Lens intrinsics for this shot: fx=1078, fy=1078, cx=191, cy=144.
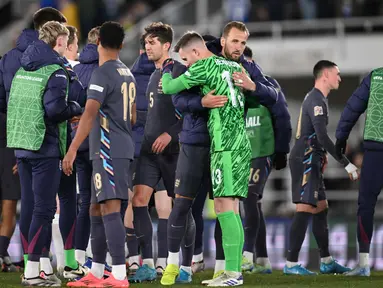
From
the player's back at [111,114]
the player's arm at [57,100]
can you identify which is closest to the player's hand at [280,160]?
the player's back at [111,114]

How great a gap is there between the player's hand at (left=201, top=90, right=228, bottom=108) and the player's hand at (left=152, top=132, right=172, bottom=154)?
1.09 metres

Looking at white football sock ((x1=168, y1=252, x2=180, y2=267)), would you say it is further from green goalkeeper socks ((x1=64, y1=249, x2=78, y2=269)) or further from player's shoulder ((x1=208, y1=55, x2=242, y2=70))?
player's shoulder ((x1=208, y1=55, x2=242, y2=70))

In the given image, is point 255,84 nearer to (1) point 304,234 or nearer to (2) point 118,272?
(2) point 118,272

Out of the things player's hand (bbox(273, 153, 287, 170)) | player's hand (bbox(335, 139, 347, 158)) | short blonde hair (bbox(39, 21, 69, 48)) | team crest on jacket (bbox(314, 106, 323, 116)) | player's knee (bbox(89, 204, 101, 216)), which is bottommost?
player's knee (bbox(89, 204, 101, 216))

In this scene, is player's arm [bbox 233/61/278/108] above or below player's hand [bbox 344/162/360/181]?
above

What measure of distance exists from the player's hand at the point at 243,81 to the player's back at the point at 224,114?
40 mm

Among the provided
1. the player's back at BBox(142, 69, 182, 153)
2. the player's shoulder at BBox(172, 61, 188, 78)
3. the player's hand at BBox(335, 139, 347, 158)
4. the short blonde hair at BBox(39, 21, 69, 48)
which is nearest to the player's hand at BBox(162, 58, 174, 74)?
the player's shoulder at BBox(172, 61, 188, 78)

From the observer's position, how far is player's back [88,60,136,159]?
Answer: 9039 millimetres

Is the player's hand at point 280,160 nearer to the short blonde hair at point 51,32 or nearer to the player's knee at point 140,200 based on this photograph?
the player's knee at point 140,200

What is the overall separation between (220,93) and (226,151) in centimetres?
51

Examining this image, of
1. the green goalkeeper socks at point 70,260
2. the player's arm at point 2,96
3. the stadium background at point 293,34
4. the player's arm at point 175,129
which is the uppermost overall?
the stadium background at point 293,34

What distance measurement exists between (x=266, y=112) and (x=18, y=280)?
3.41 metres

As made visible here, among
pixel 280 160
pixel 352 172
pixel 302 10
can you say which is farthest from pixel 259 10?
pixel 352 172

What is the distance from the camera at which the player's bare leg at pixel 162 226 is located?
35.3ft
